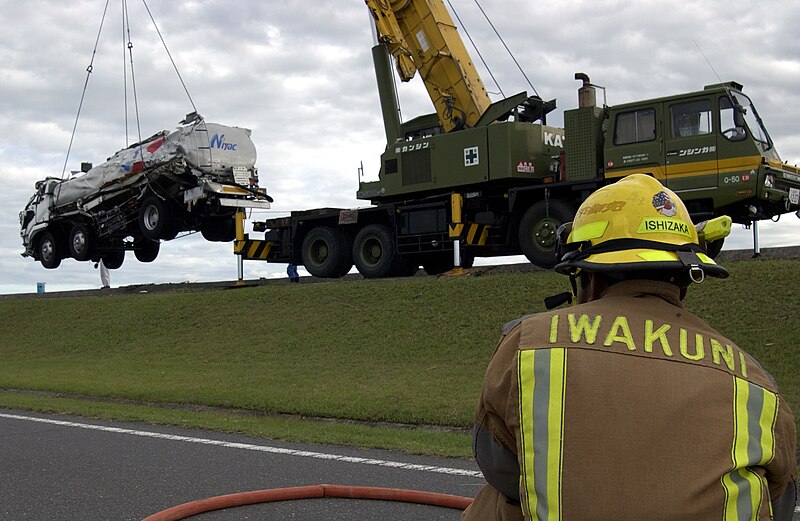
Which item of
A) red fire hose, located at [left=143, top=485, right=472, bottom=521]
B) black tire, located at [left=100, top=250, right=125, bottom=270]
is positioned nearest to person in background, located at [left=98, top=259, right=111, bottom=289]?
black tire, located at [left=100, top=250, right=125, bottom=270]

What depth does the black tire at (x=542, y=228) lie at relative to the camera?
Answer: 15.4 m

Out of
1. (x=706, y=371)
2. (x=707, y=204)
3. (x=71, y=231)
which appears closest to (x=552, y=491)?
(x=706, y=371)

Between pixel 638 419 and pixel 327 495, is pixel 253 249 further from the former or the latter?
pixel 638 419

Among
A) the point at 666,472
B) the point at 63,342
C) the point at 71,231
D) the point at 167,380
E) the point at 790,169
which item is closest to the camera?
the point at 666,472

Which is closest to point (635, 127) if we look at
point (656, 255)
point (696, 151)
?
point (696, 151)

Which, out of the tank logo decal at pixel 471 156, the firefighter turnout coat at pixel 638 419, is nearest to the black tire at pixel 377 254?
the tank logo decal at pixel 471 156

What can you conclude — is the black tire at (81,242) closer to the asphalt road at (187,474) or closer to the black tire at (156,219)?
the black tire at (156,219)

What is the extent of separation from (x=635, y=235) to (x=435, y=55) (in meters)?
16.9

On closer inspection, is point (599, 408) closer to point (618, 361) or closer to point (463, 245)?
point (618, 361)

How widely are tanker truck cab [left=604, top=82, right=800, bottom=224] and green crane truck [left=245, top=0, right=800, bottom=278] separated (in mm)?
16

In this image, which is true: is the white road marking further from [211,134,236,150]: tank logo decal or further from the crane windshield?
[211,134,236,150]: tank logo decal

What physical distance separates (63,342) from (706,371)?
62.0ft

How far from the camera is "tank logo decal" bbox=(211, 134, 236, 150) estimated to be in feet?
72.6

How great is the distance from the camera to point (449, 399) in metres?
9.66
